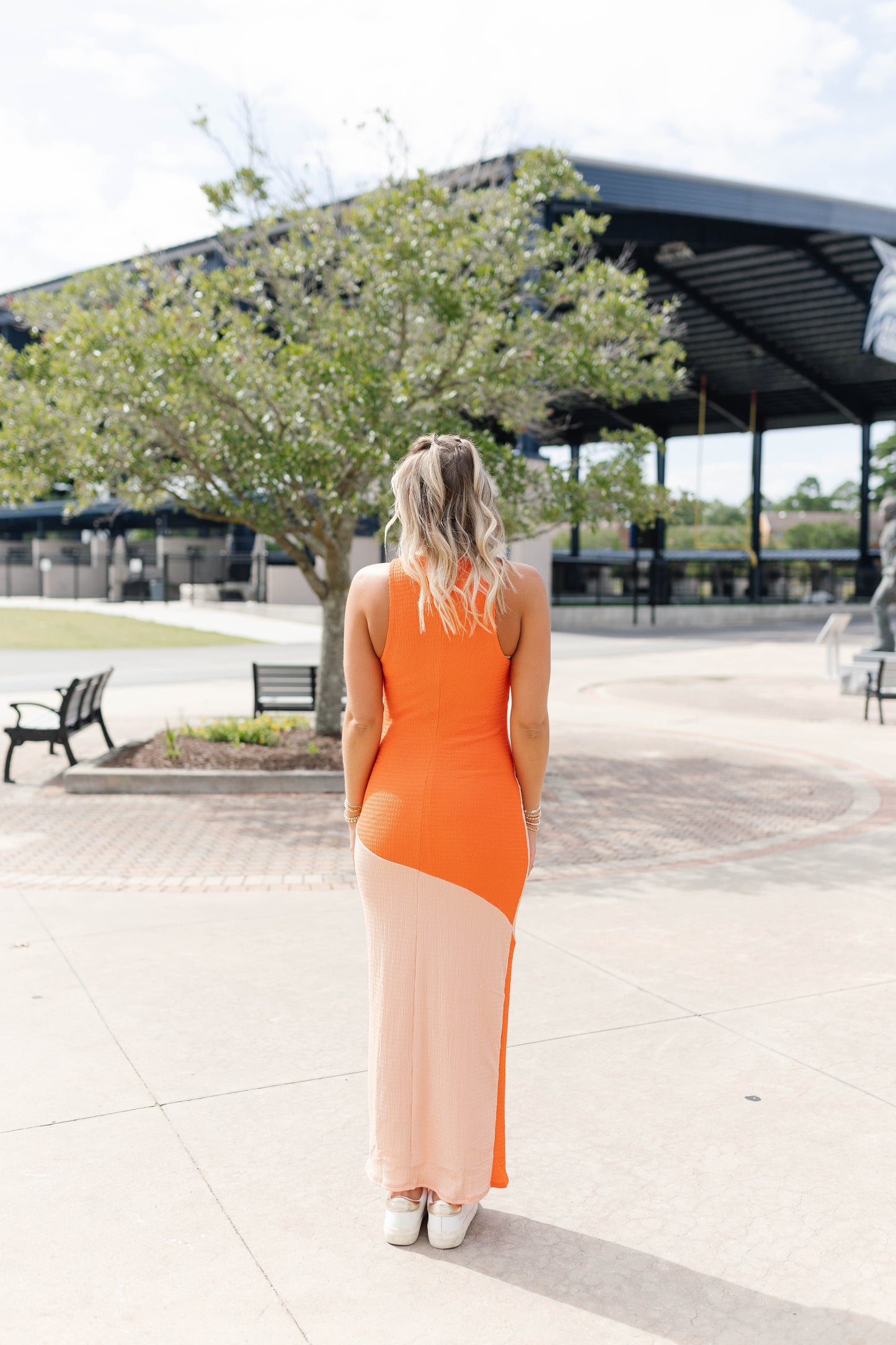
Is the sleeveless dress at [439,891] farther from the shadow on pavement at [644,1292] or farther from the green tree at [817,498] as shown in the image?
the green tree at [817,498]

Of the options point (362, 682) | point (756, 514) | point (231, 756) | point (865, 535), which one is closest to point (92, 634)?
point (231, 756)

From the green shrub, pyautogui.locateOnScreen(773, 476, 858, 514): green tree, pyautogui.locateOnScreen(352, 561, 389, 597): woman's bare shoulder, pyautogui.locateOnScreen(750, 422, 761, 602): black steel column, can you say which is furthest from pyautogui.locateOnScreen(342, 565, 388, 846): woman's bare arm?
pyautogui.locateOnScreen(773, 476, 858, 514): green tree

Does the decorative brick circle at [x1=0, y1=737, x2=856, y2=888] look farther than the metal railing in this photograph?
No

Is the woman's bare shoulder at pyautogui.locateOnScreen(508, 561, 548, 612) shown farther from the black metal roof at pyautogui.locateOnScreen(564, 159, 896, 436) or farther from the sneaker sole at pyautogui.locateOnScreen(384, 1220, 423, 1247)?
the black metal roof at pyautogui.locateOnScreen(564, 159, 896, 436)

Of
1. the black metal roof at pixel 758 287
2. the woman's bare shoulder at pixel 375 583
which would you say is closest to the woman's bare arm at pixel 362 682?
the woman's bare shoulder at pixel 375 583

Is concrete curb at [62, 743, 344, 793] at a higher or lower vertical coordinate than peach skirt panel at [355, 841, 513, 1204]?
lower

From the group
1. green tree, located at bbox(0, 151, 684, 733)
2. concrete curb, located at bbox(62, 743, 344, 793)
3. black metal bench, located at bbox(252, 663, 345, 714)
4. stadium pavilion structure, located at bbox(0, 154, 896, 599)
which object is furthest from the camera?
stadium pavilion structure, located at bbox(0, 154, 896, 599)

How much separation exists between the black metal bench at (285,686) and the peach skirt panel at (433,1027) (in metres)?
9.08

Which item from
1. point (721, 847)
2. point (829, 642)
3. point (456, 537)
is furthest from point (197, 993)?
point (829, 642)

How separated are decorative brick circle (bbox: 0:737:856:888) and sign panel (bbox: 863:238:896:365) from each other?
12.2 meters

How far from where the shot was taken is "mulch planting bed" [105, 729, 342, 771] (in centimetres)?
983

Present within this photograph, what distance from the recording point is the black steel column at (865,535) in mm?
51562

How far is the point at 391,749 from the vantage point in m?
3.00

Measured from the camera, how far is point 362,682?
2.98m
